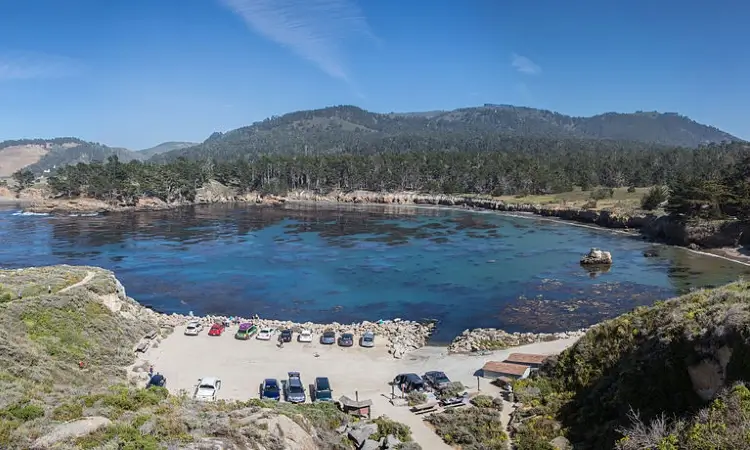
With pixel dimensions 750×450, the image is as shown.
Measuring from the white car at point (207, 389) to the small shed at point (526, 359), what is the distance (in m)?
16.5

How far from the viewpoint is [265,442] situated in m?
15.8

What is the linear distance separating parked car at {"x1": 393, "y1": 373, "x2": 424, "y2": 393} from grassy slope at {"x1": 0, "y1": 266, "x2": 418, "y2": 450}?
571 centimetres

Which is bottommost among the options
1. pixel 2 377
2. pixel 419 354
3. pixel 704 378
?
pixel 419 354

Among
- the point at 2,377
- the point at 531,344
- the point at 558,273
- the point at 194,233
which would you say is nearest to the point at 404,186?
the point at 194,233

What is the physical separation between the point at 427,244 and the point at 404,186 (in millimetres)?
94025

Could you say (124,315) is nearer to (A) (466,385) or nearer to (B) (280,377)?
(B) (280,377)

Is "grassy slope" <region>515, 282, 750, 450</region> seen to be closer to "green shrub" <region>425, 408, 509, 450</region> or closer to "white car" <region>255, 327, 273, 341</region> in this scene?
"green shrub" <region>425, 408, 509, 450</region>

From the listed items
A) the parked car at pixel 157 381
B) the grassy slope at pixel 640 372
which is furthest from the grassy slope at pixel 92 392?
the grassy slope at pixel 640 372

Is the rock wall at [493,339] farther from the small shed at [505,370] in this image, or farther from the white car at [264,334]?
the white car at [264,334]

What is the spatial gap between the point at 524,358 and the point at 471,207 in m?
112

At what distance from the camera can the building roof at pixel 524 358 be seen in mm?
31141

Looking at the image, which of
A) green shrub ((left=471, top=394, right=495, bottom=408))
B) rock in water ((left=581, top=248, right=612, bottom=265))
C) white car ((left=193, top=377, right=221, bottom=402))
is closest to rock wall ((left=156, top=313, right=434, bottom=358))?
white car ((left=193, top=377, right=221, bottom=402))

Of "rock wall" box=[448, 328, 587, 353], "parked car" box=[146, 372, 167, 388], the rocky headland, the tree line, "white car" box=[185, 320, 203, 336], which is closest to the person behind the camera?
"parked car" box=[146, 372, 167, 388]

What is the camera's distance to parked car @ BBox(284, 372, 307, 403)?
1055 inches
